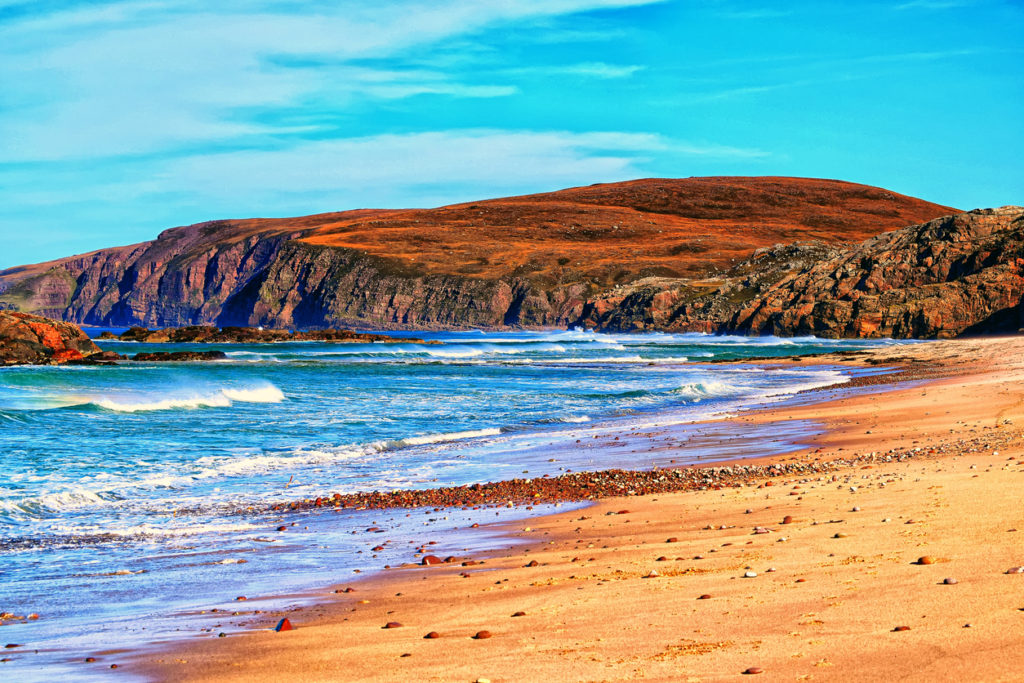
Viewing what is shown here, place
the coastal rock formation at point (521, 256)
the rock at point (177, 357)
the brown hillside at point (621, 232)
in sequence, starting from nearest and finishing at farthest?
the rock at point (177, 357)
the coastal rock formation at point (521, 256)
the brown hillside at point (621, 232)

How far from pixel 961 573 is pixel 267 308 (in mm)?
172651

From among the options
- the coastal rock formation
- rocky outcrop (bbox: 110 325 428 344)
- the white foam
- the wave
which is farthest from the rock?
the coastal rock formation

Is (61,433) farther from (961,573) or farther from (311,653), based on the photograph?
(961,573)

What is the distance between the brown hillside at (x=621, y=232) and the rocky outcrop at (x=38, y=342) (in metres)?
102

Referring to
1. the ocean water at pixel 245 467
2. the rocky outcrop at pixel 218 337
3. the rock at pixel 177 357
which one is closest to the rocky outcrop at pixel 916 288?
the rocky outcrop at pixel 218 337

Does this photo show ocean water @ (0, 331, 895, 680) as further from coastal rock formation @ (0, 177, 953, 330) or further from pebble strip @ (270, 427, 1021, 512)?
coastal rock formation @ (0, 177, 953, 330)

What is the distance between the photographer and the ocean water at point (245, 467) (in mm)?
7719

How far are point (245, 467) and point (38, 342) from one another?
39.2m

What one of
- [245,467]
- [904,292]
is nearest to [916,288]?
[904,292]

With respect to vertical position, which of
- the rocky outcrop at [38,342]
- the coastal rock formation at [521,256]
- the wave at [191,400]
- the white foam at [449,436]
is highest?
the coastal rock formation at [521,256]

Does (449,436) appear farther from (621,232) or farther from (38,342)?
(621,232)

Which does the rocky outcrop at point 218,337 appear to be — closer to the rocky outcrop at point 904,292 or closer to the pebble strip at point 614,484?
the rocky outcrop at point 904,292

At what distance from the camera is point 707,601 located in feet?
19.4

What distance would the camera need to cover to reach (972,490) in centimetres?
843
